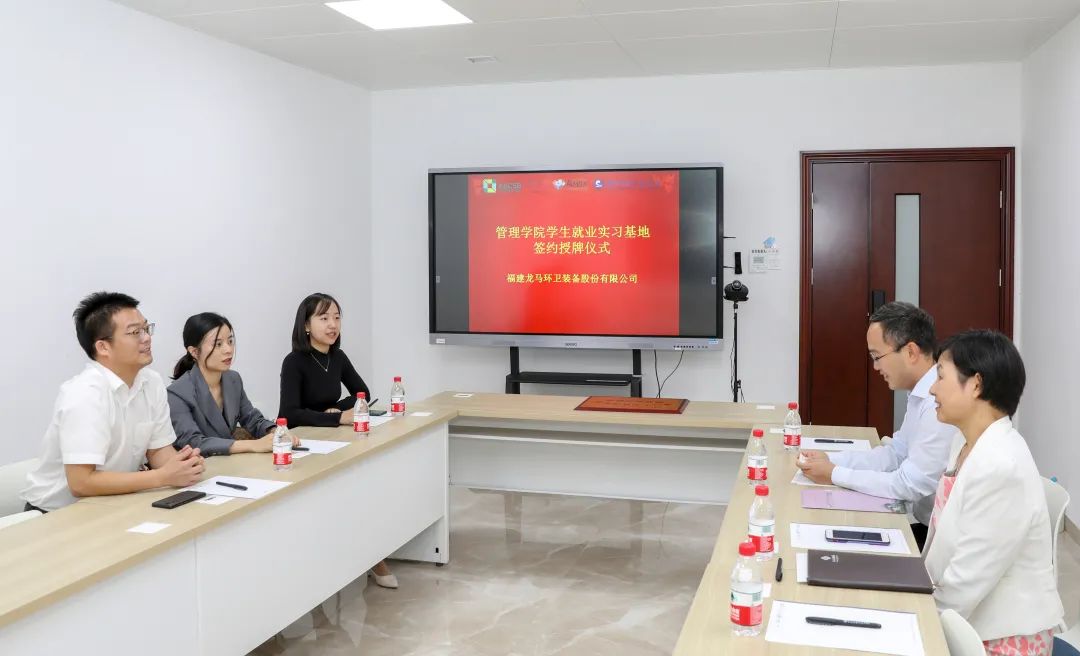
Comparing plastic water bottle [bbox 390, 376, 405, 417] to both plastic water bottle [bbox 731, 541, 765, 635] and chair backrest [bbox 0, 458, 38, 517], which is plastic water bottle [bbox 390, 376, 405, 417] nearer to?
chair backrest [bbox 0, 458, 38, 517]

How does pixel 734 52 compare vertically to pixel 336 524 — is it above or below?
above

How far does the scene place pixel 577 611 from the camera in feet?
12.5

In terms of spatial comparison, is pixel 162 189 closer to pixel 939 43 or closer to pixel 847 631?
pixel 847 631

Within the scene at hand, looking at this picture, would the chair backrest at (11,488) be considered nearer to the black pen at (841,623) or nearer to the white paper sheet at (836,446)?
the black pen at (841,623)

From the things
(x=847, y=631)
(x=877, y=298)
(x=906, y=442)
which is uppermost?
(x=877, y=298)

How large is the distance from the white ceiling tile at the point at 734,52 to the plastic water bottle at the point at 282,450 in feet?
10.7

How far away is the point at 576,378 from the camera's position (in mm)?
6219

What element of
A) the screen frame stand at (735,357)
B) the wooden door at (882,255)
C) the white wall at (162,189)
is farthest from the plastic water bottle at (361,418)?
the wooden door at (882,255)

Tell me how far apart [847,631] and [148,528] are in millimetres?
1730

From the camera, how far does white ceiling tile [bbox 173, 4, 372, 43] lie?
459 cm

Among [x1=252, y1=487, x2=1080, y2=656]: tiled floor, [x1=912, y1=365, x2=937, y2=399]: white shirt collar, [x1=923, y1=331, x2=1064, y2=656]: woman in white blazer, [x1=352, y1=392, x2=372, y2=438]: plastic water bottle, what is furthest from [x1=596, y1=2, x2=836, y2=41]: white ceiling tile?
[x1=923, y1=331, x2=1064, y2=656]: woman in white blazer

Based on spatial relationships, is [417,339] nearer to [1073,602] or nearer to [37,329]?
[37,329]

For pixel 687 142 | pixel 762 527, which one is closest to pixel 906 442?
pixel 762 527

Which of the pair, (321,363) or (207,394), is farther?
(321,363)
